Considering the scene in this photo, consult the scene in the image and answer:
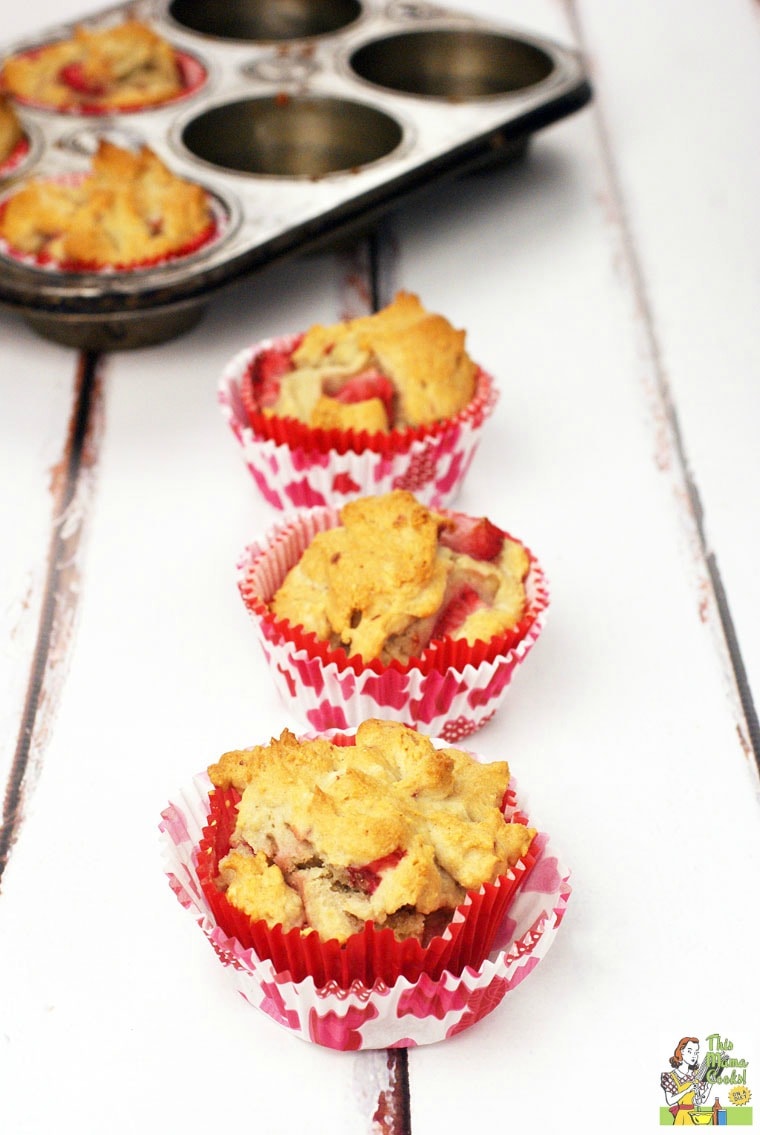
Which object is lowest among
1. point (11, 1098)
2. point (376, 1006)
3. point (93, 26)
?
point (11, 1098)

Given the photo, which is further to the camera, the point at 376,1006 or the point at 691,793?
the point at 691,793

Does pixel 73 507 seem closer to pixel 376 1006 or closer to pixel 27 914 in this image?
pixel 27 914

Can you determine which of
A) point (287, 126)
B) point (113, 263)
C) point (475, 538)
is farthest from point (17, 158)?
point (475, 538)

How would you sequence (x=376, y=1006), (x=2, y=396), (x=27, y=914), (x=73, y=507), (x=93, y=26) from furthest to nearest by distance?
(x=93, y=26)
(x=2, y=396)
(x=73, y=507)
(x=27, y=914)
(x=376, y=1006)

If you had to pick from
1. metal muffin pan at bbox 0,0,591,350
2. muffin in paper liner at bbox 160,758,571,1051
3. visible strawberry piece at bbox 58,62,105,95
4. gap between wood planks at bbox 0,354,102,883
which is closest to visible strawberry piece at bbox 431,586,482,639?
muffin in paper liner at bbox 160,758,571,1051

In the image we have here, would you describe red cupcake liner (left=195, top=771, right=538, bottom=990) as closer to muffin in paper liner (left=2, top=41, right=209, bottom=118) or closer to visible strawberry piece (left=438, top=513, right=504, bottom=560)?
visible strawberry piece (left=438, top=513, right=504, bottom=560)

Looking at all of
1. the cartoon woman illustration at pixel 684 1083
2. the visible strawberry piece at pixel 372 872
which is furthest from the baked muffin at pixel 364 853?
the cartoon woman illustration at pixel 684 1083

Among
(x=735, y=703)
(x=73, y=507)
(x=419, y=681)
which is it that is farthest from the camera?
(x=73, y=507)

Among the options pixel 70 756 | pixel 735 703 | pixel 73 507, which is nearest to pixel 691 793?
pixel 735 703
